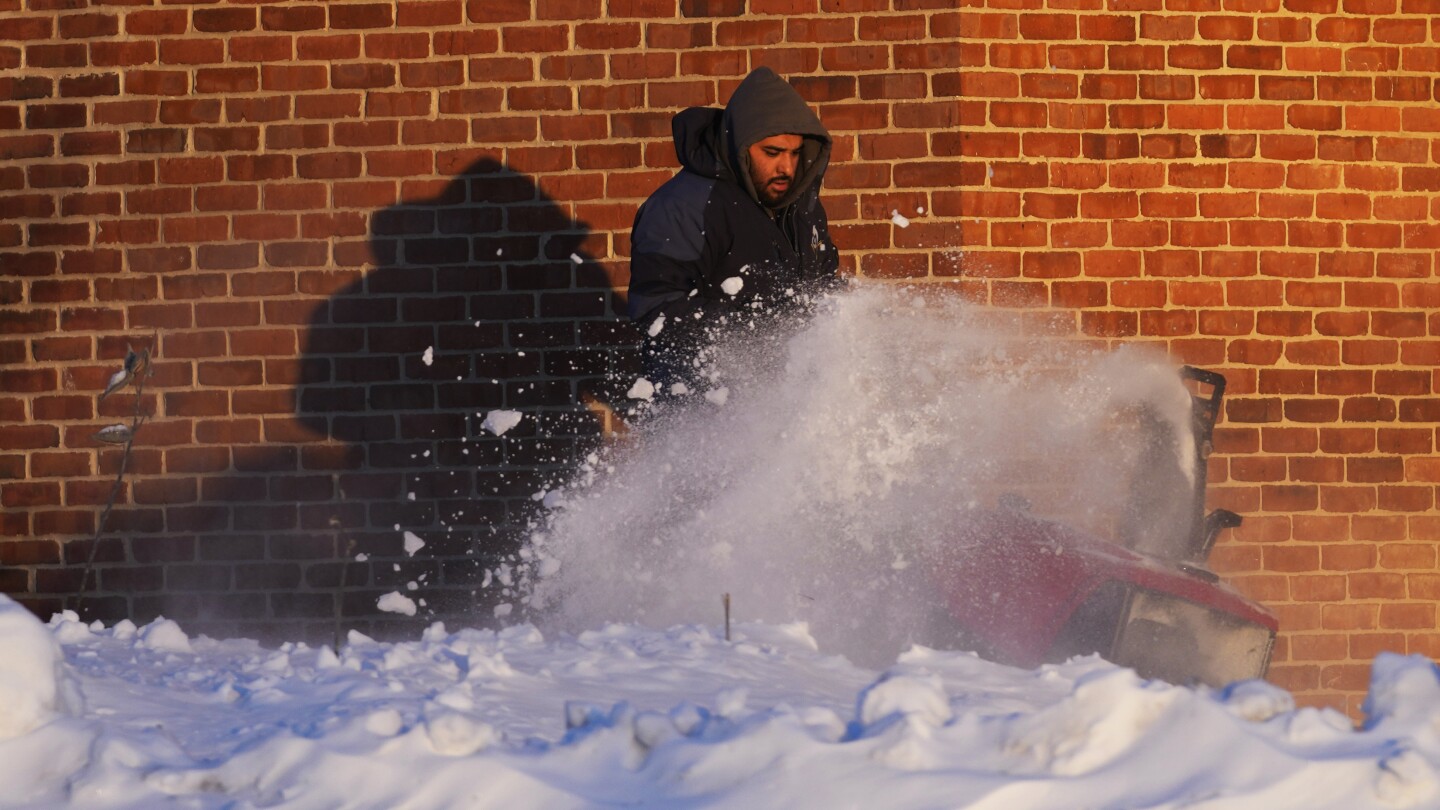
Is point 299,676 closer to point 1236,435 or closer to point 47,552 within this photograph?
point 47,552

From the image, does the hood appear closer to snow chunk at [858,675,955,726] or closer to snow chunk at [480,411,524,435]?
snow chunk at [480,411,524,435]

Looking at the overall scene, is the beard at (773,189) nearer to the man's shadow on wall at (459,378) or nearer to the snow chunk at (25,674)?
the man's shadow on wall at (459,378)

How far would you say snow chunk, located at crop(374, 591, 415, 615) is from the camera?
207 inches

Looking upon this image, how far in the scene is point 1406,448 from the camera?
5434 mm

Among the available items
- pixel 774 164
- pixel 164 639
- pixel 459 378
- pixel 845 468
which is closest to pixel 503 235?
pixel 459 378

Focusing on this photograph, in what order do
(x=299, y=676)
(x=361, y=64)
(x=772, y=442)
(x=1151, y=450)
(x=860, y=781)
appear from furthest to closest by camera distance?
(x=361, y=64) → (x=772, y=442) → (x=1151, y=450) → (x=299, y=676) → (x=860, y=781)

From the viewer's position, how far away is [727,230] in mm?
4609

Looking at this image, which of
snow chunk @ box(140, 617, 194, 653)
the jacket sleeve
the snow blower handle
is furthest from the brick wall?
snow chunk @ box(140, 617, 194, 653)

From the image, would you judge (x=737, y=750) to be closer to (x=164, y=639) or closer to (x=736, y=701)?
(x=736, y=701)

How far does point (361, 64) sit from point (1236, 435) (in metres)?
3.66

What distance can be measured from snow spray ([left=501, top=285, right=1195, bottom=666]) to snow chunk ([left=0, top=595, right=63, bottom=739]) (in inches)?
94.0

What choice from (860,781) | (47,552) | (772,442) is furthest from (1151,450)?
(47,552)

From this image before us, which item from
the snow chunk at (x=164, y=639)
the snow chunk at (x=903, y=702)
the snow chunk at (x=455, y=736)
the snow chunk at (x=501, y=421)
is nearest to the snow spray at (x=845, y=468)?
the snow chunk at (x=501, y=421)

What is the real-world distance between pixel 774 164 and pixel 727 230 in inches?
10.8
